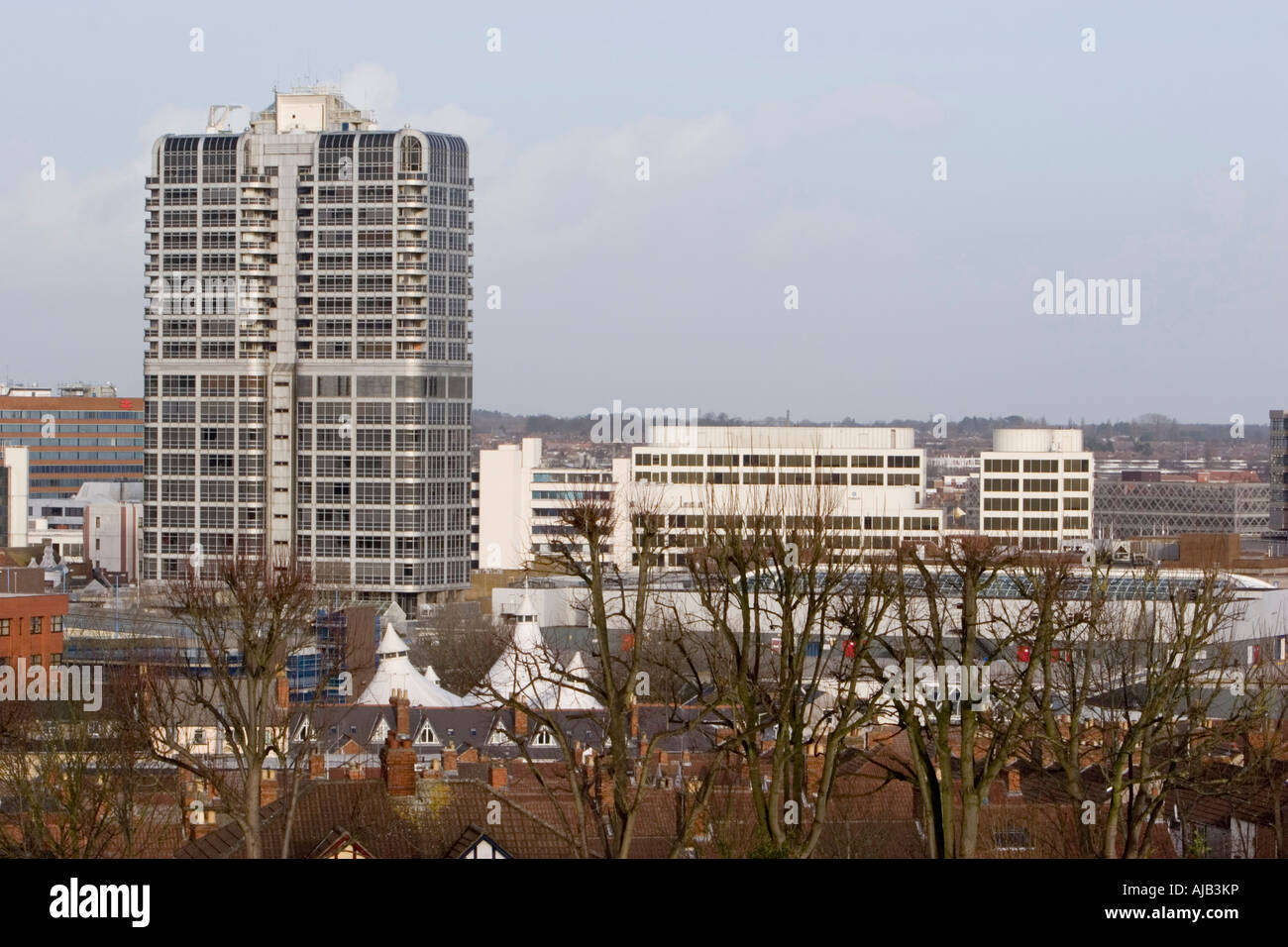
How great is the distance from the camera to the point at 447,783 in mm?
23156

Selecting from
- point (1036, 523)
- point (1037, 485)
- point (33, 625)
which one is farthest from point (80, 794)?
point (1036, 523)

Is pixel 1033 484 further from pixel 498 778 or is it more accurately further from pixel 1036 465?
pixel 498 778

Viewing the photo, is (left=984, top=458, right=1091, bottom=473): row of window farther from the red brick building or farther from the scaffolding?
the red brick building

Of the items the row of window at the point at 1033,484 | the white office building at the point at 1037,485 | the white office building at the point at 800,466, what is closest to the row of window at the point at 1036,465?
the white office building at the point at 1037,485

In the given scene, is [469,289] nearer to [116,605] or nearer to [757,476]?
[757,476]

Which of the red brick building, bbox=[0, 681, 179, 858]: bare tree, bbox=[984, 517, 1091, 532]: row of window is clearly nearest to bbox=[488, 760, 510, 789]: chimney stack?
bbox=[0, 681, 179, 858]: bare tree

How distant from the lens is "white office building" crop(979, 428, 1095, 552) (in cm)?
9906

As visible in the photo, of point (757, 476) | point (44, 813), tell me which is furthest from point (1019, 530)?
point (44, 813)

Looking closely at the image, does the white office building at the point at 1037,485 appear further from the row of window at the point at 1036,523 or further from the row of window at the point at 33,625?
the row of window at the point at 33,625

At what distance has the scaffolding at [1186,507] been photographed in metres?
128

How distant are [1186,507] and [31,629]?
9681cm

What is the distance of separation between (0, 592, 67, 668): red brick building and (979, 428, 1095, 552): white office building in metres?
60.8
